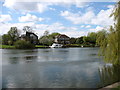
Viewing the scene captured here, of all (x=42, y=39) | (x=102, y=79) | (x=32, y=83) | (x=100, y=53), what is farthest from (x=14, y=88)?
(x=42, y=39)

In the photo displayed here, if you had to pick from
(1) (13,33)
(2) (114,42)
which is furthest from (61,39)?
(2) (114,42)

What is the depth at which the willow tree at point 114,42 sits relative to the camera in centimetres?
607

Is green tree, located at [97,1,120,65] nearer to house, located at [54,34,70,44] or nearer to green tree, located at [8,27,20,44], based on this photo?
green tree, located at [8,27,20,44]

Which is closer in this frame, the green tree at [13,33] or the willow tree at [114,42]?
the willow tree at [114,42]

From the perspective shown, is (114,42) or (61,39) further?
(61,39)

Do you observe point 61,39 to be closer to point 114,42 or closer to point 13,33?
point 13,33

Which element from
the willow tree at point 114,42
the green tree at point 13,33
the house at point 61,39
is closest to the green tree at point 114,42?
the willow tree at point 114,42

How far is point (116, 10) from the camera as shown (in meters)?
6.28

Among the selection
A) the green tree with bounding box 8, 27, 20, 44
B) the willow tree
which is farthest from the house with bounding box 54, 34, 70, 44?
the willow tree

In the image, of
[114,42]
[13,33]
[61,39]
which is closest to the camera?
[114,42]

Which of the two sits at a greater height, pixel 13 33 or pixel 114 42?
pixel 13 33

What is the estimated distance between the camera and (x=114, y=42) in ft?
20.2

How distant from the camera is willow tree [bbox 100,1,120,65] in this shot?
6074 mm

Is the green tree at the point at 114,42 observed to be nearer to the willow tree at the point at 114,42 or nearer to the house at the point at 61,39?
the willow tree at the point at 114,42
